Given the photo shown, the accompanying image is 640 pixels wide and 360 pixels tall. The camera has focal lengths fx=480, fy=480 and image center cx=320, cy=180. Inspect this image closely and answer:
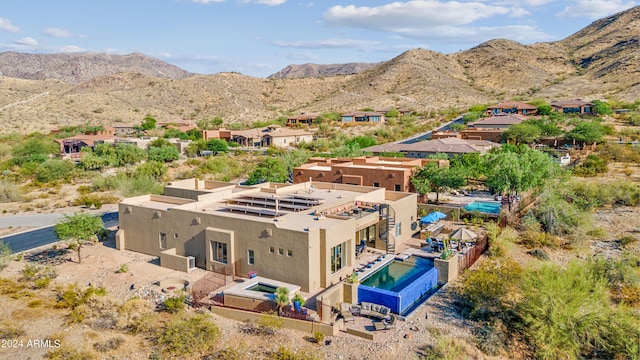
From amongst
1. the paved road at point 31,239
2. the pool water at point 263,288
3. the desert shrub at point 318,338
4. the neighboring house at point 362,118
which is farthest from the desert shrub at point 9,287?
the neighboring house at point 362,118

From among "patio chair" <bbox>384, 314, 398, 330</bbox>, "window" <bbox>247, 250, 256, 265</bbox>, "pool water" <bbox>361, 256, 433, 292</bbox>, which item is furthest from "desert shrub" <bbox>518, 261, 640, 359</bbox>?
"window" <bbox>247, 250, 256, 265</bbox>

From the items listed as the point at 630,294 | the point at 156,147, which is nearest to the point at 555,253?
the point at 630,294

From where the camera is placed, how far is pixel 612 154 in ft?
174

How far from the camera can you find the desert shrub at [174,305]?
19172 mm

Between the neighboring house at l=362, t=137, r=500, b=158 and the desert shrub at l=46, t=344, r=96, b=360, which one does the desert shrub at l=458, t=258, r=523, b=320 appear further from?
the neighboring house at l=362, t=137, r=500, b=158

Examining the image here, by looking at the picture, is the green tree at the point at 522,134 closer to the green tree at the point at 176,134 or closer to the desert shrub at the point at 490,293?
the desert shrub at the point at 490,293

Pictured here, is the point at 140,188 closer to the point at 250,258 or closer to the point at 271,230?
the point at 250,258

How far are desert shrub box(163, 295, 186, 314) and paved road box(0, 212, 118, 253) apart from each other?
14907 millimetres

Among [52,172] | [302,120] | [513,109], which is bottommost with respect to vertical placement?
[52,172]

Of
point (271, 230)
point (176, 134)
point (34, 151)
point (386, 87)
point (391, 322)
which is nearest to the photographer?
point (391, 322)

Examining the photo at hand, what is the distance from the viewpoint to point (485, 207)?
36531 millimetres

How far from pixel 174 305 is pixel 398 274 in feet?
35.2

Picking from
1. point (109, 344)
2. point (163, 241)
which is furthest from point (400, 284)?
point (163, 241)

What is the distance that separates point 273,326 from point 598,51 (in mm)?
148758
